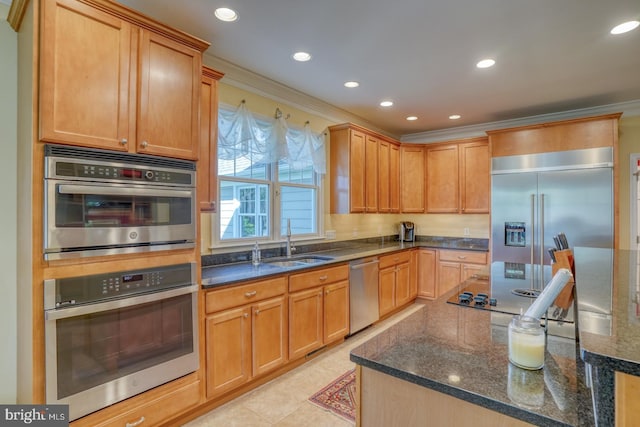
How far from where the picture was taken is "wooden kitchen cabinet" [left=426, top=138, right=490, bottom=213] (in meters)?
4.73

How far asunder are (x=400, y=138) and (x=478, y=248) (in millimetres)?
2348

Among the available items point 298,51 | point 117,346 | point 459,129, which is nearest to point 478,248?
point 459,129

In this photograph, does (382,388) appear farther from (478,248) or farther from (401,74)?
(478,248)

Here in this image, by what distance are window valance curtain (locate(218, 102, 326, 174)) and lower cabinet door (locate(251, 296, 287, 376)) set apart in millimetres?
1440

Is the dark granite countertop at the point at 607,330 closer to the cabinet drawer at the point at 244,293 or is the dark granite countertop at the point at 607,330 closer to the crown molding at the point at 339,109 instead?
the cabinet drawer at the point at 244,293

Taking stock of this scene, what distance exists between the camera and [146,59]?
Result: 6.21 ft

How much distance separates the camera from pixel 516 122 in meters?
4.66

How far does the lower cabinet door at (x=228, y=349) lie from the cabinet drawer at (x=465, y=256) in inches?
128

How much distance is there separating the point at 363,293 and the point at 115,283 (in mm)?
2563

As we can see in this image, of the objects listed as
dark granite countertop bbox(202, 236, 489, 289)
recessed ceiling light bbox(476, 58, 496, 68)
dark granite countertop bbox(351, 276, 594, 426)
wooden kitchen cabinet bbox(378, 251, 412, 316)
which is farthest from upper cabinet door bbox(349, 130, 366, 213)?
dark granite countertop bbox(351, 276, 594, 426)

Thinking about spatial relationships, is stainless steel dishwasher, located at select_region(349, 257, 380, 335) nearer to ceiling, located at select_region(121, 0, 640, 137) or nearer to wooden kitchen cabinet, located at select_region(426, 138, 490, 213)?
wooden kitchen cabinet, located at select_region(426, 138, 490, 213)

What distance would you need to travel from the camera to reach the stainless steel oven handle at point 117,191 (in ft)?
5.32

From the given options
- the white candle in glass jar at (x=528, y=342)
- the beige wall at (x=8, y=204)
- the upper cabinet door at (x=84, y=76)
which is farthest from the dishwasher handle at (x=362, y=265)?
the beige wall at (x=8, y=204)

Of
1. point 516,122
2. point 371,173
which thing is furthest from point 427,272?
point 516,122
